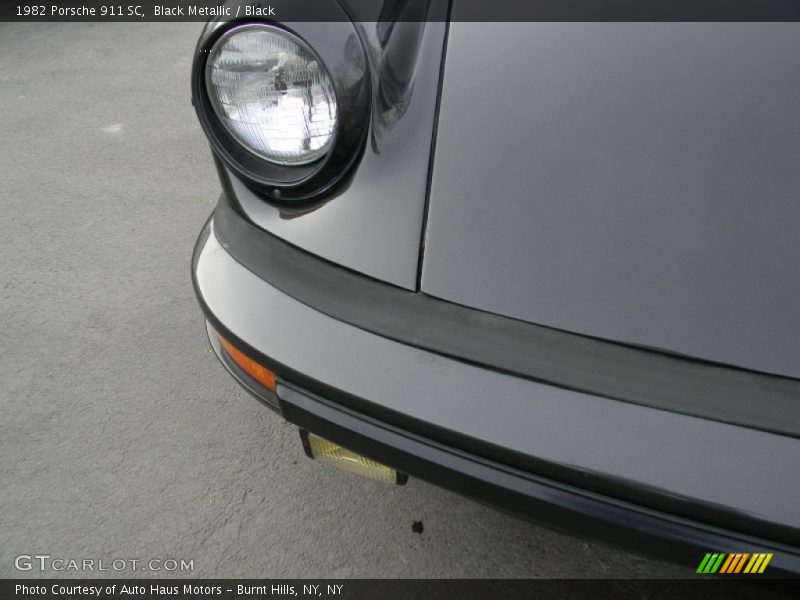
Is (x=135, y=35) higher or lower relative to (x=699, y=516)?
lower

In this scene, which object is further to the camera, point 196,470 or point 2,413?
point 2,413

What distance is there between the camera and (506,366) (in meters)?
1.00

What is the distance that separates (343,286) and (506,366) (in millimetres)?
309

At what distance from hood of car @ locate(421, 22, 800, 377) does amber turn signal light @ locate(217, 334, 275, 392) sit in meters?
0.39

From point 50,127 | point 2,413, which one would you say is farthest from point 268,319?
point 50,127

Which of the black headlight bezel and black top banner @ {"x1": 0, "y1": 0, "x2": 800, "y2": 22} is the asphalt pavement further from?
black top banner @ {"x1": 0, "y1": 0, "x2": 800, "y2": 22}

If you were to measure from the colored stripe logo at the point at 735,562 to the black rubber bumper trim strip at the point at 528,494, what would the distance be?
0.01m

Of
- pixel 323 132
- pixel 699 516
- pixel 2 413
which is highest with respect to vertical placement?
pixel 323 132

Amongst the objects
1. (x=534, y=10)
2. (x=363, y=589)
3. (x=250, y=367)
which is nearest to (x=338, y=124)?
(x=534, y=10)

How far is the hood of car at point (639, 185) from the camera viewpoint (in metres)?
0.92

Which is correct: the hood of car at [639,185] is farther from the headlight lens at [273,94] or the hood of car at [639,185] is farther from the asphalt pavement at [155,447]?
the asphalt pavement at [155,447]

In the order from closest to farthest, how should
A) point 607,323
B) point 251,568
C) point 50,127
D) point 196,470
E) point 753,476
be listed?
point 753,476 < point 607,323 < point 251,568 < point 196,470 < point 50,127

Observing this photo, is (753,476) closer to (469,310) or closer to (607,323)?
(607,323)

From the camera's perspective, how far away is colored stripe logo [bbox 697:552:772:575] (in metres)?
0.90
